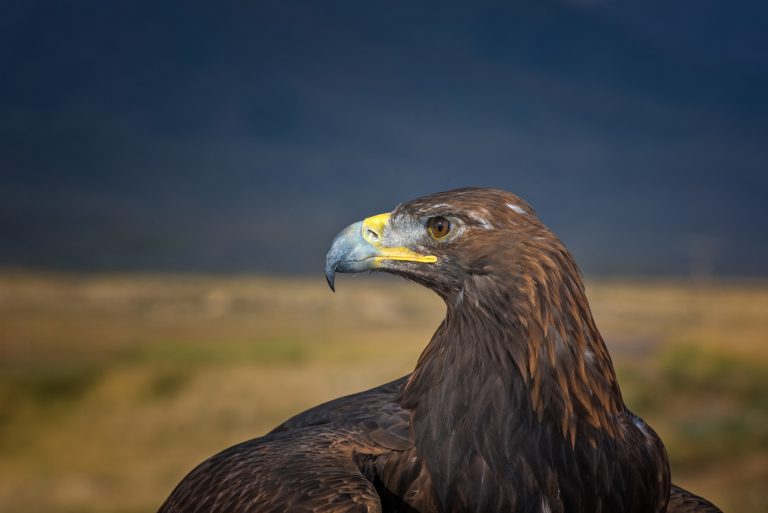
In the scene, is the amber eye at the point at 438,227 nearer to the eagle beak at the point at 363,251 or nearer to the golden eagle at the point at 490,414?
the golden eagle at the point at 490,414

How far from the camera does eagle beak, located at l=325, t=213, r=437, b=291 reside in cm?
424

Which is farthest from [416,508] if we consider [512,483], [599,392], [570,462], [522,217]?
[522,217]

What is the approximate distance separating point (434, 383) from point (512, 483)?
637 millimetres

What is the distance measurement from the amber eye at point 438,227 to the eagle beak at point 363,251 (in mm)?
181

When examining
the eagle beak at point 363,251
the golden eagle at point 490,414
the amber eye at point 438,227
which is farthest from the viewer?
the eagle beak at point 363,251

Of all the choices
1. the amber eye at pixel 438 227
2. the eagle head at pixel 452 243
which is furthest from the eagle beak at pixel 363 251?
the amber eye at pixel 438 227

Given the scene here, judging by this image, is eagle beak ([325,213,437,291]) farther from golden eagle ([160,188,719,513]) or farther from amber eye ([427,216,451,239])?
amber eye ([427,216,451,239])

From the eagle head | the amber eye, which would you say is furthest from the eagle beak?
the amber eye

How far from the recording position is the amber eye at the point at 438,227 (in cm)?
408

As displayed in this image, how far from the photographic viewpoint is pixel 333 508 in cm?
361

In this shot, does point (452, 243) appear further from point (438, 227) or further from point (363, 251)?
point (363, 251)

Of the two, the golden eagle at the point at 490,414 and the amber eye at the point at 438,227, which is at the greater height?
the amber eye at the point at 438,227

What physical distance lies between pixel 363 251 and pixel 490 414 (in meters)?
1.12

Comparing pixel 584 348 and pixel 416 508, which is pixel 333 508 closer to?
pixel 416 508
